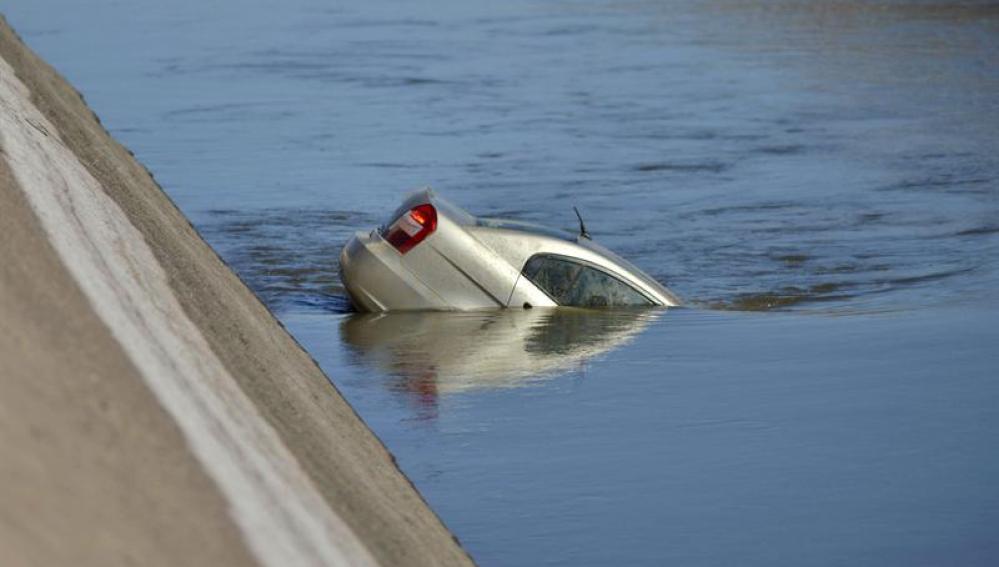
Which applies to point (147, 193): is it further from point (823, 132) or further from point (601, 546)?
point (823, 132)

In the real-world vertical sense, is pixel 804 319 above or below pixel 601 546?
below

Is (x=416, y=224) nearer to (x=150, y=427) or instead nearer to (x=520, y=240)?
(x=520, y=240)

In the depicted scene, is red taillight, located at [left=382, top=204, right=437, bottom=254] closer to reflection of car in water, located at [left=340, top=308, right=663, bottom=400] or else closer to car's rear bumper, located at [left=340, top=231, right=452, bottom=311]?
car's rear bumper, located at [left=340, top=231, right=452, bottom=311]

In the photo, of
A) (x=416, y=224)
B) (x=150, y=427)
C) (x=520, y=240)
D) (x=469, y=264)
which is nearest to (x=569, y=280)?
(x=520, y=240)

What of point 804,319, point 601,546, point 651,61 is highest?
point 601,546

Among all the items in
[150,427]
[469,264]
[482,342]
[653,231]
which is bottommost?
[653,231]

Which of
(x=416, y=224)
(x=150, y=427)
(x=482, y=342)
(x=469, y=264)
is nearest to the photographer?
(x=150, y=427)

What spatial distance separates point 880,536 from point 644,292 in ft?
20.1

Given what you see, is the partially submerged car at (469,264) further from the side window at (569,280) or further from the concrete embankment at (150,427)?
the concrete embankment at (150,427)

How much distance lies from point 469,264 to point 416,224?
590 mm

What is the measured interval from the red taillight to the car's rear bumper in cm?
21

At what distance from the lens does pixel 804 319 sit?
1645 cm

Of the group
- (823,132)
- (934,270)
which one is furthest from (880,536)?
(823,132)

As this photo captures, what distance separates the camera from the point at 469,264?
1516 centimetres
